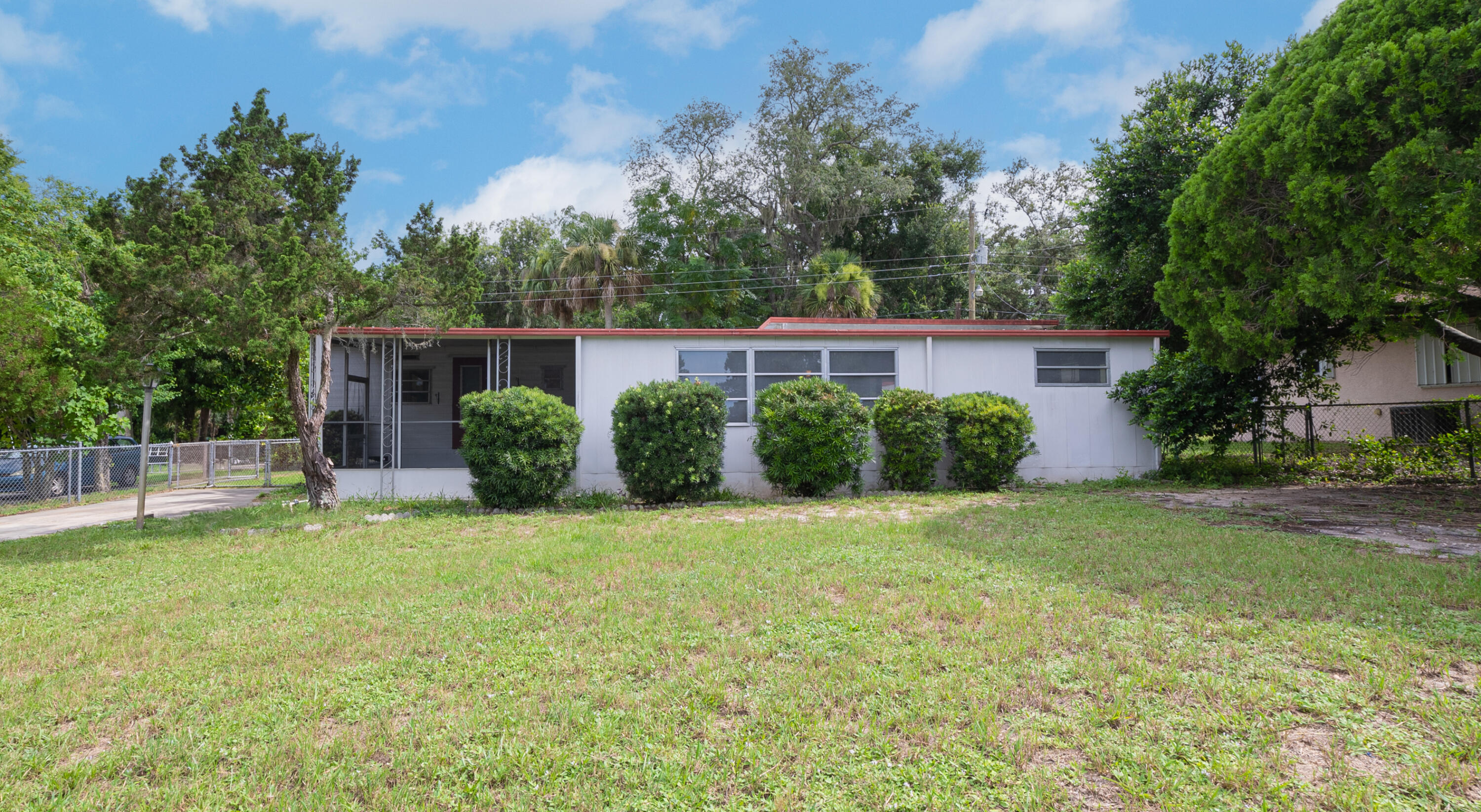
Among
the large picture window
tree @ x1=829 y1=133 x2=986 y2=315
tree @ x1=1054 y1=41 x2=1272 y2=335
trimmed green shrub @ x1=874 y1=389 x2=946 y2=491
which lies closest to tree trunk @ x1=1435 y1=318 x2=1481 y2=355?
tree @ x1=1054 y1=41 x2=1272 y2=335

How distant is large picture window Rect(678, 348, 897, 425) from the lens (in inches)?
455

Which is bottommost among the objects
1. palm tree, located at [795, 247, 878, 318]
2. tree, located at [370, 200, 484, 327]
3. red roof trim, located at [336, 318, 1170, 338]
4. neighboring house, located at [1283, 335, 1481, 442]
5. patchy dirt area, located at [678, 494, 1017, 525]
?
patchy dirt area, located at [678, 494, 1017, 525]

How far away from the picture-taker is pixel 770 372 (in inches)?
458

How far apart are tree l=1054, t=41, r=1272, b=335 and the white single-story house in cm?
275

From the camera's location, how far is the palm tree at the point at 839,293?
67.1 feet

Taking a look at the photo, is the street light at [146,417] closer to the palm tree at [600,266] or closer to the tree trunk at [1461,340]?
the palm tree at [600,266]

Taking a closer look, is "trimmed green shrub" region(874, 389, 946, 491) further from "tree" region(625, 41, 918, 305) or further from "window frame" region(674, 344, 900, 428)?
"tree" region(625, 41, 918, 305)

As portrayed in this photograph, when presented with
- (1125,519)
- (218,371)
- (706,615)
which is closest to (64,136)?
(218,371)

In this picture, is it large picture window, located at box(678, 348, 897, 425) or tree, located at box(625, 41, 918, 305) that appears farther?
tree, located at box(625, 41, 918, 305)

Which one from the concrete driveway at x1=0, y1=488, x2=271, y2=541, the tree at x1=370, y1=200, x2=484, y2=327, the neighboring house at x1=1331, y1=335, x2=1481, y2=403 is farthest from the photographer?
the neighboring house at x1=1331, y1=335, x2=1481, y2=403

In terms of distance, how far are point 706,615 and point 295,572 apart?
3757 mm

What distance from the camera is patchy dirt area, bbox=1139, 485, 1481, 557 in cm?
648

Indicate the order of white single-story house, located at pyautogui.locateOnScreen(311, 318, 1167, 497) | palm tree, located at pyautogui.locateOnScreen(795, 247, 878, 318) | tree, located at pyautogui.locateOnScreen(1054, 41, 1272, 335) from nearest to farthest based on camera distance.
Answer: white single-story house, located at pyautogui.locateOnScreen(311, 318, 1167, 497) → tree, located at pyautogui.locateOnScreen(1054, 41, 1272, 335) → palm tree, located at pyautogui.locateOnScreen(795, 247, 878, 318)

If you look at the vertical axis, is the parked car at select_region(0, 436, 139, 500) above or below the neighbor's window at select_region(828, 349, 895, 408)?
below
